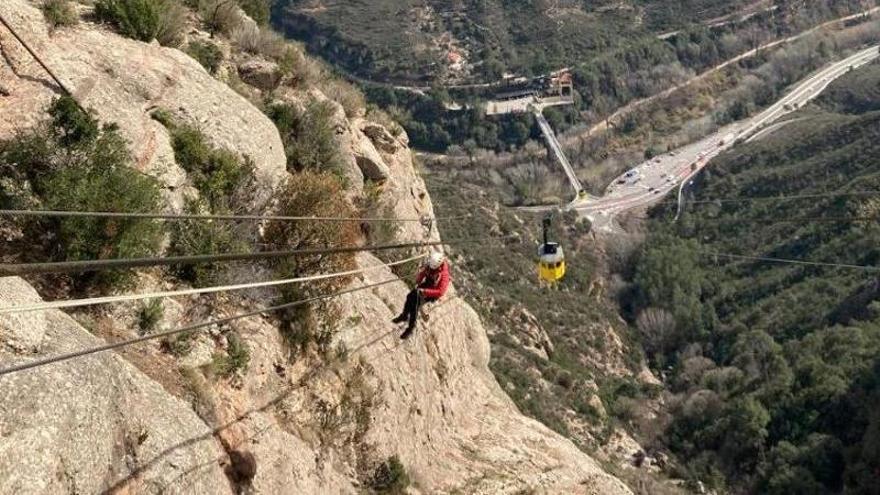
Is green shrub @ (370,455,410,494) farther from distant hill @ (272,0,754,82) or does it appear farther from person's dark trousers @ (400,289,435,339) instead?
distant hill @ (272,0,754,82)

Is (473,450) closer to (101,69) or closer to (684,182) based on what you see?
(101,69)

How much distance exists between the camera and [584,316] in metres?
60.2

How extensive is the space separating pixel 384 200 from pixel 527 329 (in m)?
32.2

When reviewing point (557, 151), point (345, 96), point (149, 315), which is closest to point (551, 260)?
point (345, 96)

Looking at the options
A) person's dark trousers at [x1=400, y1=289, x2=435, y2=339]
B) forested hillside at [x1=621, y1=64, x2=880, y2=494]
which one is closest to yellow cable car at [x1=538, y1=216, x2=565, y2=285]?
person's dark trousers at [x1=400, y1=289, x2=435, y2=339]

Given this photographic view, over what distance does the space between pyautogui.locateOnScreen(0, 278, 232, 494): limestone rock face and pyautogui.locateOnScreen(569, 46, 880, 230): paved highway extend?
83.2 meters

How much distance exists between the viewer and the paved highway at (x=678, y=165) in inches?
3713

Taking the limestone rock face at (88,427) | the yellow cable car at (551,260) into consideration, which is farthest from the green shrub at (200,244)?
the yellow cable car at (551,260)

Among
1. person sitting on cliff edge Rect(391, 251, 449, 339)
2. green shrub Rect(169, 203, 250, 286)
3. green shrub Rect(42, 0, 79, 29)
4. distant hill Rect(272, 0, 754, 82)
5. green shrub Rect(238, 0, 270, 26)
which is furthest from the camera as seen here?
distant hill Rect(272, 0, 754, 82)

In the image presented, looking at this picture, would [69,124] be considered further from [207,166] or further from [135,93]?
[207,166]

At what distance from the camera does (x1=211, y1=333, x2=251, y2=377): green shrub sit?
9.62m

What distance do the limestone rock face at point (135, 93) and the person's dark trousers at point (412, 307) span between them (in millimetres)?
3365

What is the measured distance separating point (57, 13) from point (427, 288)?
8164mm

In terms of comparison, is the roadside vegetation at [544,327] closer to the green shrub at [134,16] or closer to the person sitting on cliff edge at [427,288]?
the person sitting on cliff edge at [427,288]
